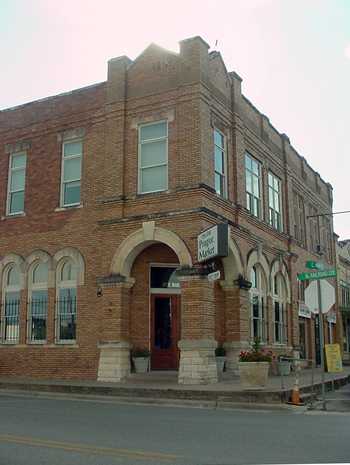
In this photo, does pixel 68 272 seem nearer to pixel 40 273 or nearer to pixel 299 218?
pixel 40 273

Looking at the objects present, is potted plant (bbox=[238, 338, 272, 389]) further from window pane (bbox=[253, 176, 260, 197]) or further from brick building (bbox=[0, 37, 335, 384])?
window pane (bbox=[253, 176, 260, 197])

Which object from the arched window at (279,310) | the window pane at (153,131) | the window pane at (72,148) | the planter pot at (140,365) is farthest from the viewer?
the arched window at (279,310)

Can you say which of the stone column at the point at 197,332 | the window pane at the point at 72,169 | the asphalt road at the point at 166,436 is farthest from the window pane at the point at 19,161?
the asphalt road at the point at 166,436

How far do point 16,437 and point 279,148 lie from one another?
67.0ft

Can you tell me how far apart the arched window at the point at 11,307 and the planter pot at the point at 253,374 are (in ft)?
31.8

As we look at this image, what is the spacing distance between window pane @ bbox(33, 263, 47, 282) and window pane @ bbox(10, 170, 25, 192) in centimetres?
331

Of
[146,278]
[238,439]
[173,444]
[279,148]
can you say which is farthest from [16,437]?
[279,148]

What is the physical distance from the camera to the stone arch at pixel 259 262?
2112cm

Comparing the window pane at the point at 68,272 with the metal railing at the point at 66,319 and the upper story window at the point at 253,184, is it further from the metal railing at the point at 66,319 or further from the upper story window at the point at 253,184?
the upper story window at the point at 253,184

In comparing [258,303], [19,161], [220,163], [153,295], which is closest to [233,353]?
[153,295]

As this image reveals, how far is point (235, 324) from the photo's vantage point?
1939 centimetres

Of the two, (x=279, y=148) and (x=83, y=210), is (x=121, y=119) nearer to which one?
(x=83, y=210)

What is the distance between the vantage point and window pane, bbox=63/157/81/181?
21156 mm

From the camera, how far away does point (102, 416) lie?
11.8 meters
